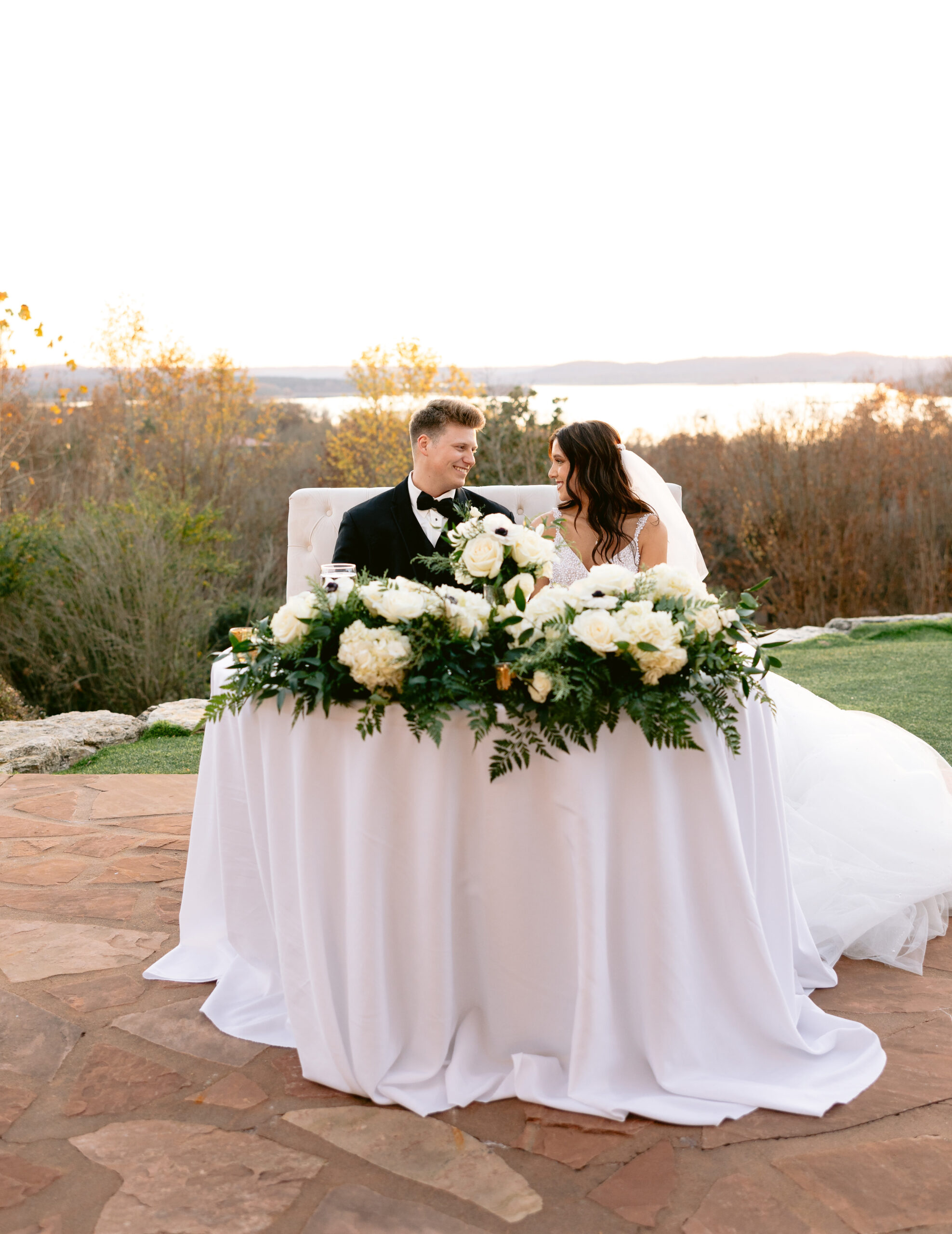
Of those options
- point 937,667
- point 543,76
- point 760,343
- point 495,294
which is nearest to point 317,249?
point 495,294

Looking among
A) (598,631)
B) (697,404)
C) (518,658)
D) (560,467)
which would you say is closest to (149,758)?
(560,467)

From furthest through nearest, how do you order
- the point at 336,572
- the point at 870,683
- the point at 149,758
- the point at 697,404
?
the point at 697,404 < the point at 870,683 < the point at 149,758 < the point at 336,572

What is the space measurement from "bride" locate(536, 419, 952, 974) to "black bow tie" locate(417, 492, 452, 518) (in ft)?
1.39

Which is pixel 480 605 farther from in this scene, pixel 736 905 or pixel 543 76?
pixel 543 76

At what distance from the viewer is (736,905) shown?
A: 1951mm

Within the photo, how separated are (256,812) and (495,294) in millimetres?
9618

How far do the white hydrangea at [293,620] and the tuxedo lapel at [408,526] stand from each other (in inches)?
67.0

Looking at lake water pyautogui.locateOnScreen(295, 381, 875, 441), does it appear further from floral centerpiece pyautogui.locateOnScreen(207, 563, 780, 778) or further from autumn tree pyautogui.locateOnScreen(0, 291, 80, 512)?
floral centerpiece pyautogui.locateOnScreen(207, 563, 780, 778)

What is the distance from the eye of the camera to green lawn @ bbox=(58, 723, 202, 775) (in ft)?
15.9

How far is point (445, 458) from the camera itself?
366 cm

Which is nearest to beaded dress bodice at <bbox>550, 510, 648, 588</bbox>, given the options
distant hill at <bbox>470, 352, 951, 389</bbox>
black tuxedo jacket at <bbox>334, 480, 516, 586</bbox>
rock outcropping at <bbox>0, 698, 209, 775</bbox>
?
black tuxedo jacket at <bbox>334, 480, 516, 586</bbox>

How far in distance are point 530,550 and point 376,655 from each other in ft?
1.41

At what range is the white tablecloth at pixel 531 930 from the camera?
1878mm

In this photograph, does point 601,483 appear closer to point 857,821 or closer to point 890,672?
point 857,821
